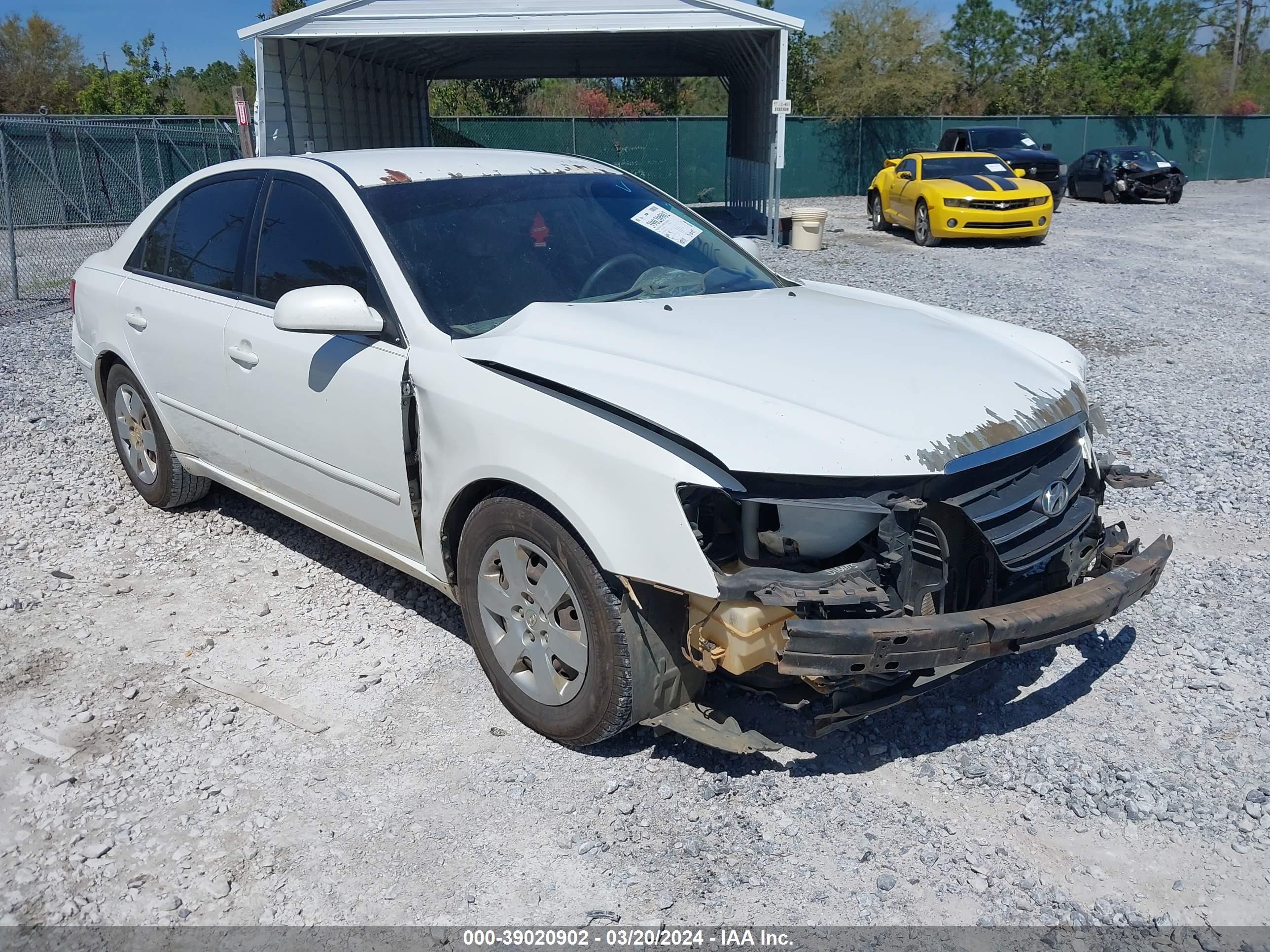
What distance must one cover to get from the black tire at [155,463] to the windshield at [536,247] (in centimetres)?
198

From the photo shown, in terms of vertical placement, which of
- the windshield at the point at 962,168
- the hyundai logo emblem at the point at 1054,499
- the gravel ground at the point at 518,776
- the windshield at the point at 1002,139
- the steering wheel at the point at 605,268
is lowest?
the gravel ground at the point at 518,776

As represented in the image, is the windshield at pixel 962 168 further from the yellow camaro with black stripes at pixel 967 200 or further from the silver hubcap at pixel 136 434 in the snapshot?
the silver hubcap at pixel 136 434

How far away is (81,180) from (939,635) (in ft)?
61.6

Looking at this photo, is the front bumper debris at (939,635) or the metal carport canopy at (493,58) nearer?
the front bumper debris at (939,635)

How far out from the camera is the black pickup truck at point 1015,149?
21.7m

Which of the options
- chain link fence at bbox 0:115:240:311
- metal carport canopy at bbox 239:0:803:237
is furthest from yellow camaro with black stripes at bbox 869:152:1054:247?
chain link fence at bbox 0:115:240:311

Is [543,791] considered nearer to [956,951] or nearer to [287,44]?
[956,951]

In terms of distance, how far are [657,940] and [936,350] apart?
2.02 metres

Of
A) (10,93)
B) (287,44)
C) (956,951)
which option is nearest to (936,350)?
(956,951)

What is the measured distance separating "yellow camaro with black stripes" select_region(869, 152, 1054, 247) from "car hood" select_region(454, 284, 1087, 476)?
1377cm

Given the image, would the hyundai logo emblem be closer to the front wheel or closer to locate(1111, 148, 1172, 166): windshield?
the front wheel

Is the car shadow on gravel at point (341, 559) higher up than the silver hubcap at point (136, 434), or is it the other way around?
the silver hubcap at point (136, 434)

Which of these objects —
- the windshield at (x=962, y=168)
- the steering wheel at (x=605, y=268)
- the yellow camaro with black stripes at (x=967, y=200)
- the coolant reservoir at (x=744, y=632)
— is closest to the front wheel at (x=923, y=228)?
the yellow camaro with black stripes at (x=967, y=200)

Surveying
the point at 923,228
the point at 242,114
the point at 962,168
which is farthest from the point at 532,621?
the point at 962,168
